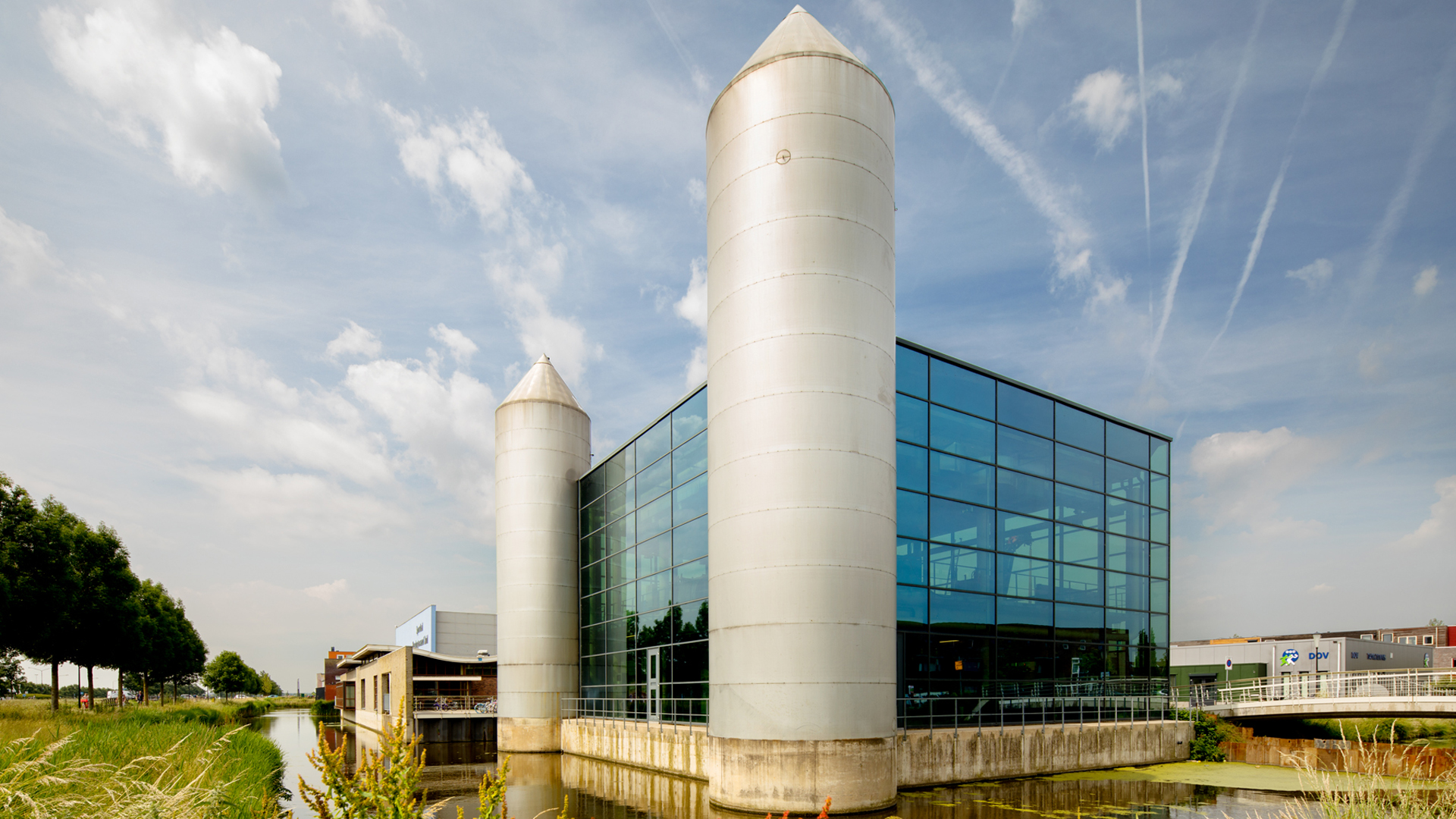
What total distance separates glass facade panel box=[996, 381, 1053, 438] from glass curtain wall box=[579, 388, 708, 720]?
31.2 ft

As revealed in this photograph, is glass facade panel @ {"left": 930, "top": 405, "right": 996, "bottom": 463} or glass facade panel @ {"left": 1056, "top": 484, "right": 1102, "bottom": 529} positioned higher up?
glass facade panel @ {"left": 930, "top": 405, "right": 996, "bottom": 463}

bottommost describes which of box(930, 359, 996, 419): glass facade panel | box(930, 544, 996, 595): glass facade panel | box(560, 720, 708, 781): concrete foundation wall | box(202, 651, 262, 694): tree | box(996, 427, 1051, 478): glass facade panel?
box(202, 651, 262, 694): tree

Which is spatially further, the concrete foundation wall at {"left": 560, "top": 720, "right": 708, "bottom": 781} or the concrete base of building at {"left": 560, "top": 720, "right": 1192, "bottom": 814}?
the concrete foundation wall at {"left": 560, "top": 720, "right": 708, "bottom": 781}

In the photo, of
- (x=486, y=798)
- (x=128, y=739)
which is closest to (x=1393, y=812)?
A: (x=486, y=798)

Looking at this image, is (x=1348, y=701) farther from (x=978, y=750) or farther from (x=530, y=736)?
(x=530, y=736)

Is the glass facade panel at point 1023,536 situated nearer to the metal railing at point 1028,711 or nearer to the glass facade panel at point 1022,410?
the glass facade panel at point 1022,410

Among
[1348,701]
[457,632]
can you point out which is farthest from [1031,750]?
[457,632]

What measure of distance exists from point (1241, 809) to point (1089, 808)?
10.3 feet

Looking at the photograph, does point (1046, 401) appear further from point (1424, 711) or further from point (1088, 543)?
point (1424, 711)

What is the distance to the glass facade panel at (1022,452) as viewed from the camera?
1086 inches

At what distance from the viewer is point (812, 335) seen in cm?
2039

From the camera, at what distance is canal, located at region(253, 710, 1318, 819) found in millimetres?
18816

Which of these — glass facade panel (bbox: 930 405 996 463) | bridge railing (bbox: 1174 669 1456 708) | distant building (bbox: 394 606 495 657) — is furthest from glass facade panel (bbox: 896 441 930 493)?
distant building (bbox: 394 606 495 657)

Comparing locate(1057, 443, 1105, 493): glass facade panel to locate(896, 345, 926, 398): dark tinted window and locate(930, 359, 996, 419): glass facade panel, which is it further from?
locate(896, 345, 926, 398): dark tinted window
